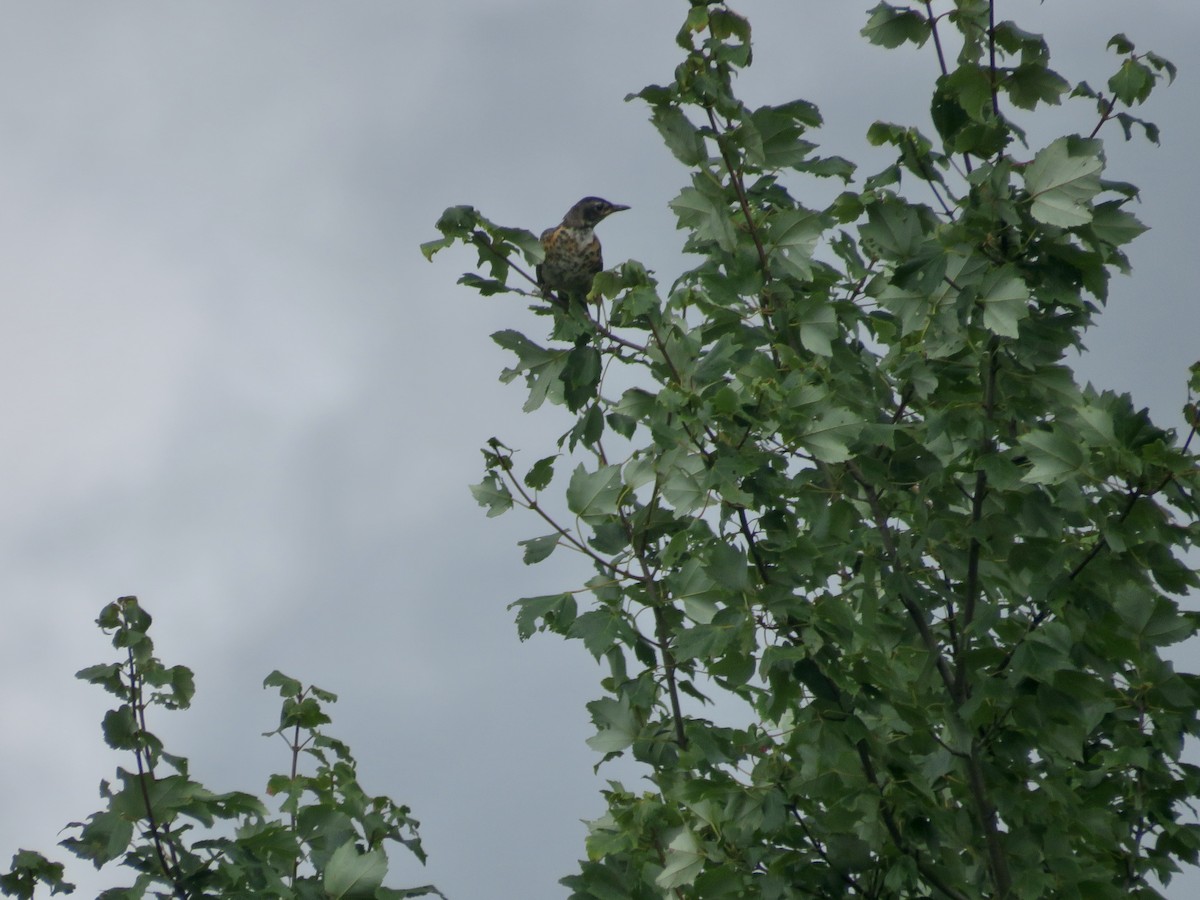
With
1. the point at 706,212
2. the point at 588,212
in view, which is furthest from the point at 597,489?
the point at 588,212

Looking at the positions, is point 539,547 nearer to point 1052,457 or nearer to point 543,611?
point 543,611

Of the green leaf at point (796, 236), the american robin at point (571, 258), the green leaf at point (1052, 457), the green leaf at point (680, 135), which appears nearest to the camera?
the green leaf at point (1052, 457)

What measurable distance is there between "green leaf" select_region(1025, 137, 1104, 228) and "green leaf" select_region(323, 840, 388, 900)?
2.98 m

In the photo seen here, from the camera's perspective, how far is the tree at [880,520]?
15.4 feet

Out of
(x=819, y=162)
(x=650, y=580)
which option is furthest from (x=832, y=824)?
(x=819, y=162)

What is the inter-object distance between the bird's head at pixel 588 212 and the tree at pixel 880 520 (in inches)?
98.3

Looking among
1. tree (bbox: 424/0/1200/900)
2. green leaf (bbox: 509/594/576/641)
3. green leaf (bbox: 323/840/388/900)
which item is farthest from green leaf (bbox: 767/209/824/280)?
green leaf (bbox: 323/840/388/900)

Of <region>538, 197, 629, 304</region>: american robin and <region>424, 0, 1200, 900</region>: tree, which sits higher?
<region>538, 197, 629, 304</region>: american robin

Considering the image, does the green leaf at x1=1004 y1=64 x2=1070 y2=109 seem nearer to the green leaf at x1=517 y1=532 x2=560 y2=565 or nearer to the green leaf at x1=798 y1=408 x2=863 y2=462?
the green leaf at x1=798 y1=408 x2=863 y2=462

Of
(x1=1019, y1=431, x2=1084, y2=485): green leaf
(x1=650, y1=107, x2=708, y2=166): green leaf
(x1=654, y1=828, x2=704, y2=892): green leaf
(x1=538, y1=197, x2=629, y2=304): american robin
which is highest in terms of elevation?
(x1=538, y1=197, x2=629, y2=304): american robin

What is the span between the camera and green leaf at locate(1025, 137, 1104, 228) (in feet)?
15.5

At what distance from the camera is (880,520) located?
5.52 meters

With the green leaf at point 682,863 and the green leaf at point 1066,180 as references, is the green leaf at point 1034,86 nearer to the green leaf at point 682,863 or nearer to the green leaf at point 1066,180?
the green leaf at point 1066,180

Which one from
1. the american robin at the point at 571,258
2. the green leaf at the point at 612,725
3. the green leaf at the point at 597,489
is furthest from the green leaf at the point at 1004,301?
the american robin at the point at 571,258
